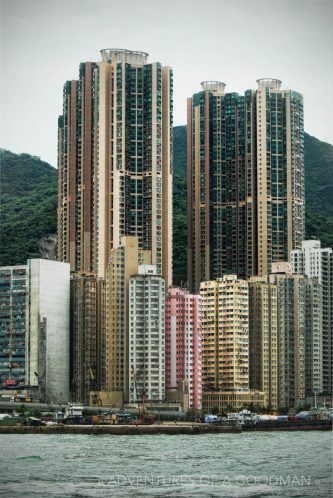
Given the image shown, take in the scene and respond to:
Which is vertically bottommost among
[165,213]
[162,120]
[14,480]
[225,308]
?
[14,480]

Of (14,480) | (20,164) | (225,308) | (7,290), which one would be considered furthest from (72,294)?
(14,480)

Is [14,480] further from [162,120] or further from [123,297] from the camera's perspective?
[162,120]

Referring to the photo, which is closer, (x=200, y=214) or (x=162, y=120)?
(x=162, y=120)

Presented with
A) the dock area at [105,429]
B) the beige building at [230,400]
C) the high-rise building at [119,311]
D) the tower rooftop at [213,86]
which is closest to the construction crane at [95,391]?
the high-rise building at [119,311]

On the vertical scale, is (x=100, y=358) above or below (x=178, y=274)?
below

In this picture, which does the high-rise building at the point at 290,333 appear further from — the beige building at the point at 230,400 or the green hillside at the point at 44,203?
the green hillside at the point at 44,203

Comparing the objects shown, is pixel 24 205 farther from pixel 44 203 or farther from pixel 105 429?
pixel 105 429

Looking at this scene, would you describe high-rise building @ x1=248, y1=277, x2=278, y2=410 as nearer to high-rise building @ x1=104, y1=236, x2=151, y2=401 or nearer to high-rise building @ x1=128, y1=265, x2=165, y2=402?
high-rise building @ x1=128, y1=265, x2=165, y2=402

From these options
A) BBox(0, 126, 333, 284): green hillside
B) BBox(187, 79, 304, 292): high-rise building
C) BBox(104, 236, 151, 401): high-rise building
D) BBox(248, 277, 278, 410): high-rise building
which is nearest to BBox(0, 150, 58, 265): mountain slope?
BBox(0, 126, 333, 284): green hillside
